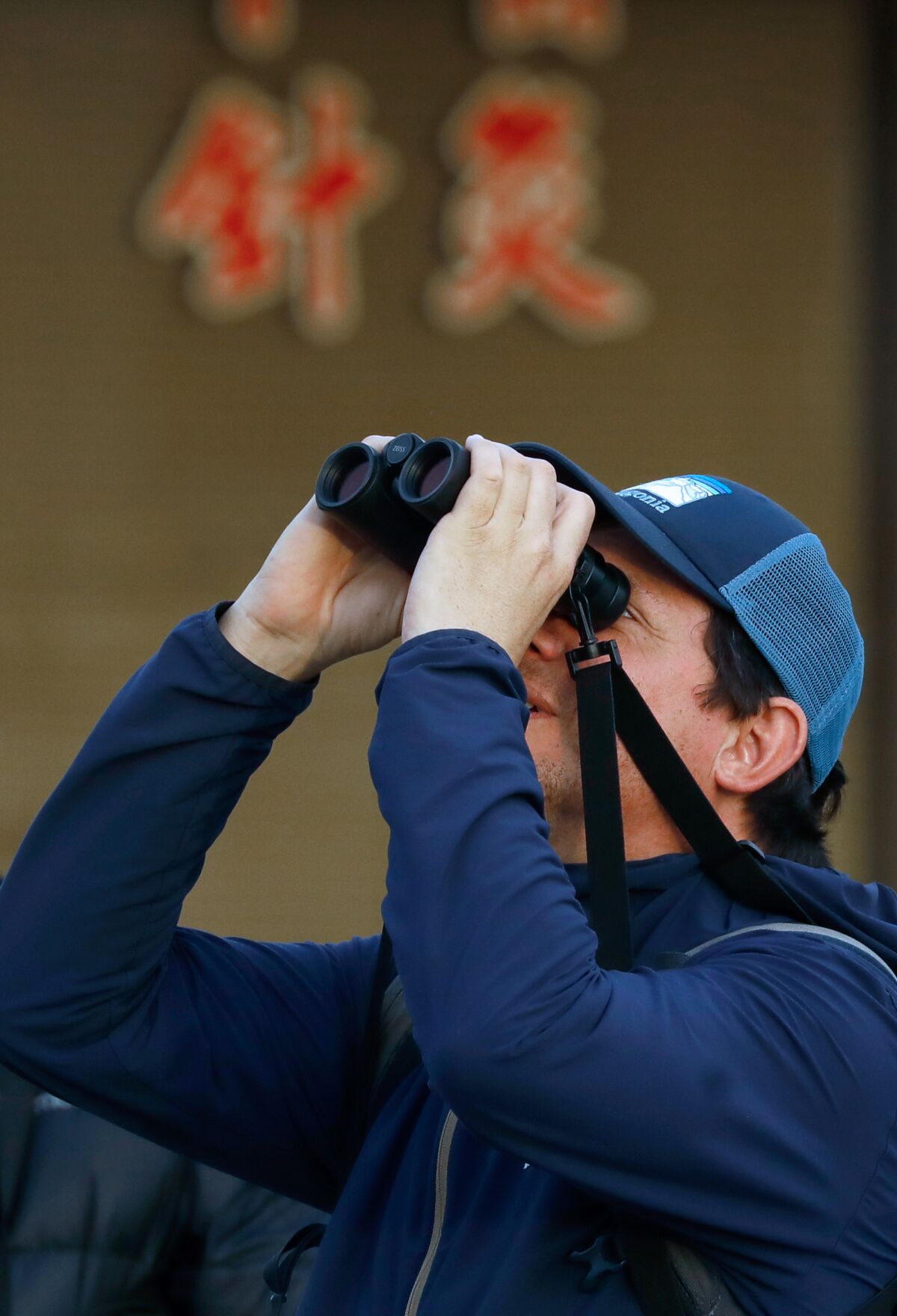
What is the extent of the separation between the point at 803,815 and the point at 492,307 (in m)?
1.97

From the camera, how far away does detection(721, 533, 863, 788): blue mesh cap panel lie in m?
1.46

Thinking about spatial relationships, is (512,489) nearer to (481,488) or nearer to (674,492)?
(481,488)

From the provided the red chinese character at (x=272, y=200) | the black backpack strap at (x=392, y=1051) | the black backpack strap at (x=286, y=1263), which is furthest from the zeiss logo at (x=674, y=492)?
the red chinese character at (x=272, y=200)

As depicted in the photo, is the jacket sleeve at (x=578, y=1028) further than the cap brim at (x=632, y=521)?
No

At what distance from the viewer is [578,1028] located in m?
1.07

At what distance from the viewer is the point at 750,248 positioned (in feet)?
10.9

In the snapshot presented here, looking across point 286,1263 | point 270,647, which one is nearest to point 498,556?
point 270,647

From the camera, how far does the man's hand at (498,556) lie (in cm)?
124

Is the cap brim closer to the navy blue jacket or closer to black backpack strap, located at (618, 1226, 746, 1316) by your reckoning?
the navy blue jacket

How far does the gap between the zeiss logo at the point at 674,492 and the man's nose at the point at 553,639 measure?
15cm

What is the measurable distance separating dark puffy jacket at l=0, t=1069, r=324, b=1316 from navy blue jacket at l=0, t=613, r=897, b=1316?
0.57 m

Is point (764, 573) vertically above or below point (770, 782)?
above

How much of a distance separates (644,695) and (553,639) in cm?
10

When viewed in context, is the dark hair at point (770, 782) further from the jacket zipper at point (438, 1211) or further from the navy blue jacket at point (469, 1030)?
the jacket zipper at point (438, 1211)
